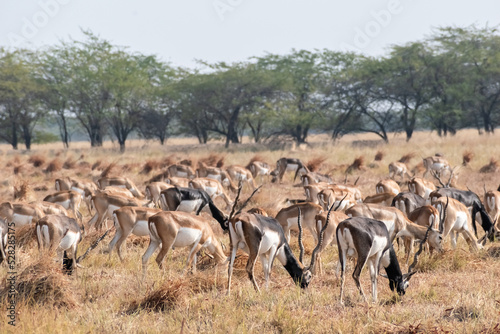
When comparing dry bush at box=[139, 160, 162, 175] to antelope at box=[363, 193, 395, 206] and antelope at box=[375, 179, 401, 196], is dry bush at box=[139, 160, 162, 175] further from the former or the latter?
antelope at box=[363, 193, 395, 206]

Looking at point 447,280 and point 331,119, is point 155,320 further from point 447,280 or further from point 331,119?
point 331,119

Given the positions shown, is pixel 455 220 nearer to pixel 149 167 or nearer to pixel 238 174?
pixel 238 174

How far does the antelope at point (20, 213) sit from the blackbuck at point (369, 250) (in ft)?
17.9

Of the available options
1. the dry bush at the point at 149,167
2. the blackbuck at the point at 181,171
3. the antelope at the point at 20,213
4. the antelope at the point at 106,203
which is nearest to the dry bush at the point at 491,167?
the blackbuck at the point at 181,171

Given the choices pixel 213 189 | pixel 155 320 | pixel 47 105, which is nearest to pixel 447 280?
pixel 155 320

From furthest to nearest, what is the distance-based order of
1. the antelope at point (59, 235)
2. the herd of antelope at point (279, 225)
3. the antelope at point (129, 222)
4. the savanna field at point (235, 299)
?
the antelope at point (129, 222), the antelope at point (59, 235), the herd of antelope at point (279, 225), the savanna field at point (235, 299)

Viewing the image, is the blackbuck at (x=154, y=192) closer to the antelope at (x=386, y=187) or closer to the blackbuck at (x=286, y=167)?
the antelope at (x=386, y=187)

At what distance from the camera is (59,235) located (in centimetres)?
769

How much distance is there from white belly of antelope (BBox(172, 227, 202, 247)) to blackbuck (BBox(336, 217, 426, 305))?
2.21m

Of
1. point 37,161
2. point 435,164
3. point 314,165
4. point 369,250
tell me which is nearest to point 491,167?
point 435,164

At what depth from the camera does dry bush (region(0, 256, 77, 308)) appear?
6.51 metres

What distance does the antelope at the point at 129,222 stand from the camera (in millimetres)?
8891

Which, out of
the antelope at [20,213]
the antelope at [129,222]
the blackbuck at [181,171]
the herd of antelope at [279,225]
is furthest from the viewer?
the blackbuck at [181,171]

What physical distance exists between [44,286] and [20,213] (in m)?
3.51
